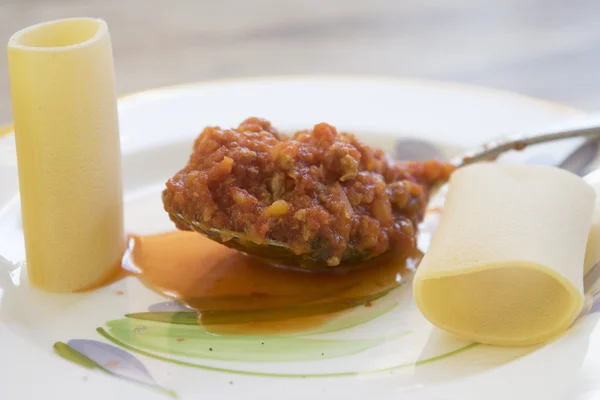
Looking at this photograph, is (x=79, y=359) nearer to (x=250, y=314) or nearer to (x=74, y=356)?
(x=74, y=356)

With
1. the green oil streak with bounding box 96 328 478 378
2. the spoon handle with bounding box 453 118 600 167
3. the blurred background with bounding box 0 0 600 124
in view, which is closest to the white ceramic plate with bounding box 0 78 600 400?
the green oil streak with bounding box 96 328 478 378

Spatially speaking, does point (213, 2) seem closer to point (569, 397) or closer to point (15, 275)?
point (15, 275)

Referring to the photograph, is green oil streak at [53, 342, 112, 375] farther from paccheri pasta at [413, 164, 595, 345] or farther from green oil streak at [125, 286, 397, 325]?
paccheri pasta at [413, 164, 595, 345]

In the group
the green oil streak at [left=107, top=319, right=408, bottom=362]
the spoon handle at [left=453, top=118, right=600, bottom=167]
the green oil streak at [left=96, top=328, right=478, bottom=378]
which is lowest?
the green oil streak at [left=107, top=319, right=408, bottom=362]

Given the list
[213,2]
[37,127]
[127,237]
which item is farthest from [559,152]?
[213,2]

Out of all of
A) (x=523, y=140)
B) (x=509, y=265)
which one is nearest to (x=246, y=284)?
(x=509, y=265)

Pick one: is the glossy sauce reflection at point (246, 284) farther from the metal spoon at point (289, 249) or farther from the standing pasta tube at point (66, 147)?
the standing pasta tube at point (66, 147)

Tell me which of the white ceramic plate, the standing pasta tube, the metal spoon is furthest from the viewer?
the metal spoon

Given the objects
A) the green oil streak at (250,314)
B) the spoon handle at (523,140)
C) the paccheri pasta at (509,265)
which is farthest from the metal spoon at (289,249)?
the paccheri pasta at (509,265)
